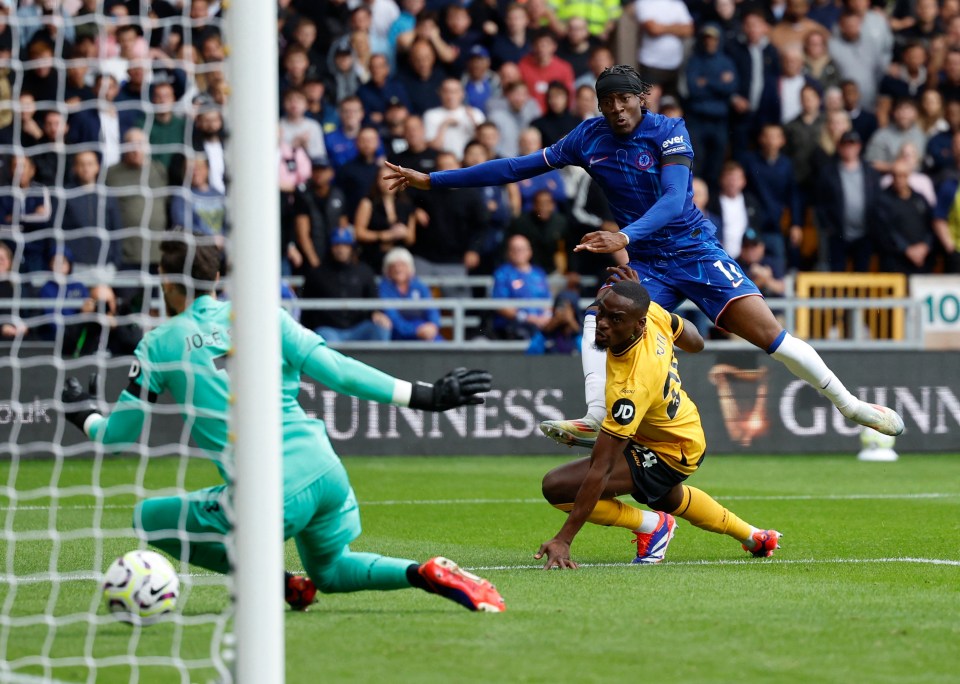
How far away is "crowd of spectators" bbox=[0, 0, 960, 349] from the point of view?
14648 millimetres

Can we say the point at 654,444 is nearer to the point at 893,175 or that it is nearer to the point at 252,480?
the point at 252,480

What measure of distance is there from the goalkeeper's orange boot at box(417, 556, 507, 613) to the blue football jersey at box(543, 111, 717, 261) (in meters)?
3.07

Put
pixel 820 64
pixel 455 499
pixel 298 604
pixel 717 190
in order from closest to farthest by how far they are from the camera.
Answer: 1. pixel 298 604
2. pixel 455 499
3. pixel 717 190
4. pixel 820 64

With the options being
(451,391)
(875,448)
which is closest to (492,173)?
(451,391)

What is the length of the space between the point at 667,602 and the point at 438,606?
99cm

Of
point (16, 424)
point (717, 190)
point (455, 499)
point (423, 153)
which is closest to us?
point (455, 499)

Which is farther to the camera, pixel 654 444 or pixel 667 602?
pixel 654 444

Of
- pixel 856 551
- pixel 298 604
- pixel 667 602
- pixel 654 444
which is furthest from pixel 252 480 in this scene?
pixel 856 551

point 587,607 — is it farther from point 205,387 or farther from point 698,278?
point 698,278

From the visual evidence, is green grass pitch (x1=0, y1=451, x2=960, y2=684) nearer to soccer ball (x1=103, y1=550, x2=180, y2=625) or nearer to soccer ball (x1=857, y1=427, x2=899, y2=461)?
soccer ball (x1=103, y1=550, x2=180, y2=625)

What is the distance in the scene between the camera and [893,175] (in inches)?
662

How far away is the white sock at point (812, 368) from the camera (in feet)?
29.5

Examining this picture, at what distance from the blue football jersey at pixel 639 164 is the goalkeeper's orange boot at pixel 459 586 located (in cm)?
307

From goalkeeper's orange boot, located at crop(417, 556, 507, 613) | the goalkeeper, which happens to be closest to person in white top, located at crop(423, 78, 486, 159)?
the goalkeeper
